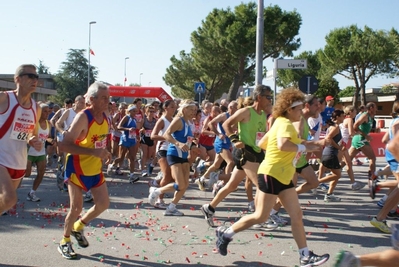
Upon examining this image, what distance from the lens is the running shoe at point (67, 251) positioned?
16.5ft

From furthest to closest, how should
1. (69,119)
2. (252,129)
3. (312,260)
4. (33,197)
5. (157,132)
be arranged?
(69,119), (33,197), (157,132), (252,129), (312,260)

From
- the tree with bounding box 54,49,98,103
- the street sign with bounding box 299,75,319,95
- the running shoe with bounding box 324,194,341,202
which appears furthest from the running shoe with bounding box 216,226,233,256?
the tree with bounding box 54,49,98,103

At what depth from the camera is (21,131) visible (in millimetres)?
4777

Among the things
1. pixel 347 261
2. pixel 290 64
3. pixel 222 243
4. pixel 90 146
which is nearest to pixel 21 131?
pixel 90 146

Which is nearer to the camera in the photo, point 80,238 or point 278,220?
point 80,238

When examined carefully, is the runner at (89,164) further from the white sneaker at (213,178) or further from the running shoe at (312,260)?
the white sneaker at (213,178)

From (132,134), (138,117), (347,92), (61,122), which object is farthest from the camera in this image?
(347,92)

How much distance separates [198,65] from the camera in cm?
4925

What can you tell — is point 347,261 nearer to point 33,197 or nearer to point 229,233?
point 229,233

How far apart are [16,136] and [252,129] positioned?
301cm

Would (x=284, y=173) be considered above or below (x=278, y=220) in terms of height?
above

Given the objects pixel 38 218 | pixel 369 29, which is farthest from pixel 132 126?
pixel 369 29

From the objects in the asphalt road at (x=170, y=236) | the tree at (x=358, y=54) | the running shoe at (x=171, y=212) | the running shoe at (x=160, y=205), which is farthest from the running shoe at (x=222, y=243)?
the tree at (x=358, y=54)

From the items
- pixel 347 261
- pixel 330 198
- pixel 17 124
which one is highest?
pixel 17 124
